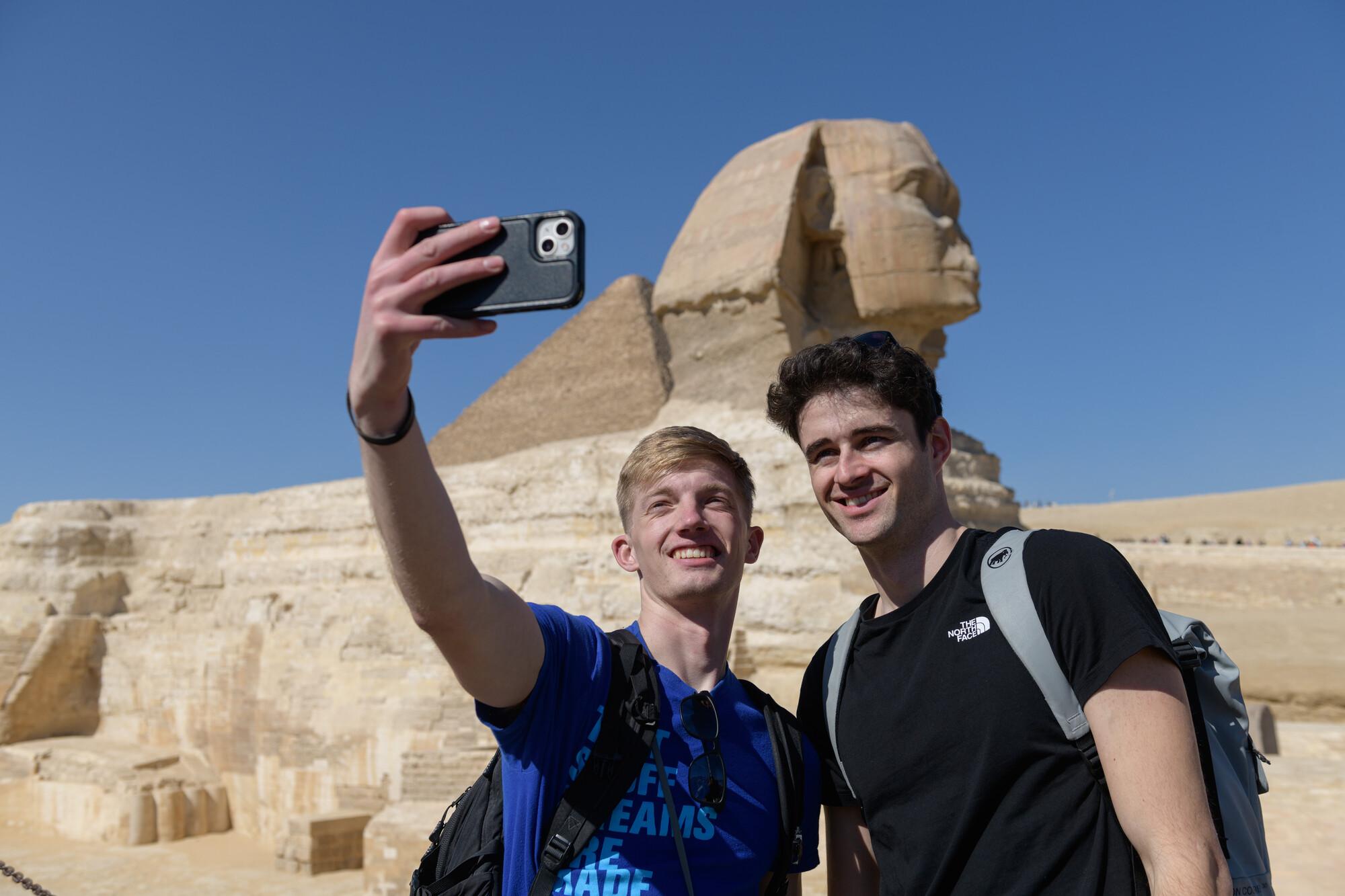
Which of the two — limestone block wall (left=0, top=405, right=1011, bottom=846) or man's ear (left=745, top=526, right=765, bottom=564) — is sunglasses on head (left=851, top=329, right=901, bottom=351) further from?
limestone block wall (left=0, top=405, right=1011, bottom=846)

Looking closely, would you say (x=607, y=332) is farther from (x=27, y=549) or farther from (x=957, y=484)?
(x=957, y=484)

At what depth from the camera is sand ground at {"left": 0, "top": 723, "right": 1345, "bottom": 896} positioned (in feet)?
13.0

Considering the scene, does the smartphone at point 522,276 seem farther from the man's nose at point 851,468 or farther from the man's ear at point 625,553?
the man's ear at point 625,553

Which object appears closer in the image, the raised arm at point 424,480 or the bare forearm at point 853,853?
the raised arm at point 424,480

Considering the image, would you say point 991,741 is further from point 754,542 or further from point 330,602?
point 330,602

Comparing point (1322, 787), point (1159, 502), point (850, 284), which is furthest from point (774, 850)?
point (1159, 502)

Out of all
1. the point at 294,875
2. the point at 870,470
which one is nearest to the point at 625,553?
the point at 870,470

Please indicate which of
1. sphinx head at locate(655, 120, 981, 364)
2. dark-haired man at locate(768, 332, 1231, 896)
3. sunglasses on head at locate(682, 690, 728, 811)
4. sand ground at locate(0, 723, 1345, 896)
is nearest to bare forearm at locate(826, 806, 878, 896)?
dark-haired man at locate(768, 332, 1231, 896)

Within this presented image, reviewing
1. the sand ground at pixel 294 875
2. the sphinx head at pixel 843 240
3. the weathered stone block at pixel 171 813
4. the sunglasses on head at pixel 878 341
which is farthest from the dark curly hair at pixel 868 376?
the weathered stone block at pixel 171 813

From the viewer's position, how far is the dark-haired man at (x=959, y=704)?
4.32 ft

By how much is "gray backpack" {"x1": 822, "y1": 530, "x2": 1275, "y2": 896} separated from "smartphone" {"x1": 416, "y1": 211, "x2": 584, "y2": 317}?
2.71 ft

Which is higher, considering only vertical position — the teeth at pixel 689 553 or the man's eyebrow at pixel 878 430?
the man's eyebrow at pixel 878 430

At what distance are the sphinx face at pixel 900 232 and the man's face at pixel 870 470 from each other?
449cm

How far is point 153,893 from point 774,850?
796cm
